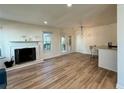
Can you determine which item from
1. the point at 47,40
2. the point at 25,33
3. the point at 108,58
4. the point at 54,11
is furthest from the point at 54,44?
the point at 108,58

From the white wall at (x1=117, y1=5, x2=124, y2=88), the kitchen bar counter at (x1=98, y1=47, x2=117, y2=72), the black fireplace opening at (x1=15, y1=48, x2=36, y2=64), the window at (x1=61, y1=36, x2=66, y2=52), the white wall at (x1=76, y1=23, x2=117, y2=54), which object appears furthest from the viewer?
the window at (x1=61, y1=36, x2=66, y2=52)

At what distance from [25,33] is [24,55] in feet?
4.14

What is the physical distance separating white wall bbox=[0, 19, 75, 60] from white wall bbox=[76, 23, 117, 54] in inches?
90.9

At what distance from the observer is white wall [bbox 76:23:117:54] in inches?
263

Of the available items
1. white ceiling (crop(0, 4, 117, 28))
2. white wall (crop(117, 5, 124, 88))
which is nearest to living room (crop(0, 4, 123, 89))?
white ceiling (crop(0, 4, 117, 28))

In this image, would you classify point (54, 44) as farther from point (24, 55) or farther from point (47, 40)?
point (24, 55)

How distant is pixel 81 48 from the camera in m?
9.27

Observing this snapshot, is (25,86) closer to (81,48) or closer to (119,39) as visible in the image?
(119,39)

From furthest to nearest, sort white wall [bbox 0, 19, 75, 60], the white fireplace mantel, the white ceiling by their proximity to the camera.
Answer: the white fireplace mantel
white wall [bbox 0, 19, 75, 60]
the white ceiling

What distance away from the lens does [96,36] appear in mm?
7723

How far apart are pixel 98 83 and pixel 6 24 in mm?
4673

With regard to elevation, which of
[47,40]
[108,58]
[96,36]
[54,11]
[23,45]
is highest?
[54,11]

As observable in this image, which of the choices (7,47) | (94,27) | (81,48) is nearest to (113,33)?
(94,27)

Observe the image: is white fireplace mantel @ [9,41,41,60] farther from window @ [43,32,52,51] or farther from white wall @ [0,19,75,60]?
window @ [43,32,52,51]
